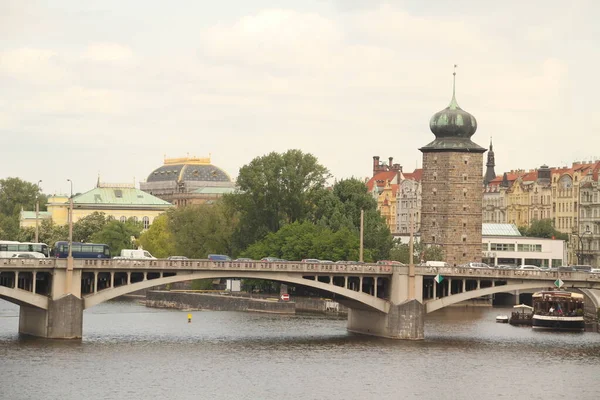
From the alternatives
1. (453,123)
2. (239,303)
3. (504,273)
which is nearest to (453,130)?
(453,123)

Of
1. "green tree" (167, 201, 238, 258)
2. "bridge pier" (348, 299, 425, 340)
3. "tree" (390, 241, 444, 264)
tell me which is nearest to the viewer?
"bridge pier" (348, 299, 425, 340)

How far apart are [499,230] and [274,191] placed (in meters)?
41.5

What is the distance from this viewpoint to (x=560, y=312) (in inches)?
5044

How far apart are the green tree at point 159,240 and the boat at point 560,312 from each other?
55028 millimetres

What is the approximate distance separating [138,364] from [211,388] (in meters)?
10.2

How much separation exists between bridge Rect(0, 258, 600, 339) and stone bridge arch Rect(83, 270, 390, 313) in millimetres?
64

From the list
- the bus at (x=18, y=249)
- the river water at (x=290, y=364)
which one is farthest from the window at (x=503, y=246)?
the bus at (x=18, y=249)

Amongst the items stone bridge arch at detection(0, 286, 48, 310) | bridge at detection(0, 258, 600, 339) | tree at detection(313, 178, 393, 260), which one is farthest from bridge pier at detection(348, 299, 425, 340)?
tree at detection(313, 178, 393, 260)

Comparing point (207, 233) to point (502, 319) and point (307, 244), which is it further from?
point (502, 319)

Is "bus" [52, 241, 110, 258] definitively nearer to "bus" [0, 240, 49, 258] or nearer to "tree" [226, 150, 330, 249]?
"bus" [0, 240, 49, 258]

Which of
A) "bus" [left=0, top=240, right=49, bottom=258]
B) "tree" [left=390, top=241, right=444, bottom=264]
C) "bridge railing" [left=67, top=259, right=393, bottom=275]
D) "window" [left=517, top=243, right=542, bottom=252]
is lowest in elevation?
"bridge railing" [left=67, top=259, right=393, bottom=275]

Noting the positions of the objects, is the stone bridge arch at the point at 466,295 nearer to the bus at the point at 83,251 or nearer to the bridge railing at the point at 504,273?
the bridge railing at the point at 504,273

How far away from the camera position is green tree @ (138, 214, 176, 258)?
17975cm

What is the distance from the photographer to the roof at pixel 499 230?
19450 cm
